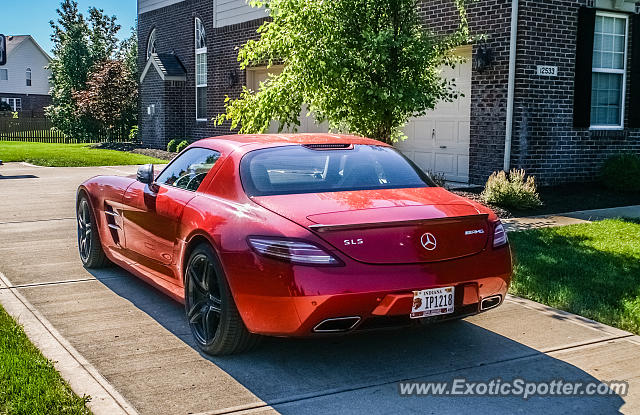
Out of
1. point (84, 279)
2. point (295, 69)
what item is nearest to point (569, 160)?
point (295, 69)

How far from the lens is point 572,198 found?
1238 centimetres

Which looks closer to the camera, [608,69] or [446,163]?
[608,69]

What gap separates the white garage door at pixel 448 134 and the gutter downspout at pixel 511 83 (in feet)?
4.06

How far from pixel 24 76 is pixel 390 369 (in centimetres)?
7162

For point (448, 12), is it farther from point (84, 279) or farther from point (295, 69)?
point (84, 279)

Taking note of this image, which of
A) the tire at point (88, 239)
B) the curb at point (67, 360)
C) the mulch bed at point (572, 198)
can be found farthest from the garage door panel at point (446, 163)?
the curb at point (67, 360)

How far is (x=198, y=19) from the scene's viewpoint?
78.7 feet

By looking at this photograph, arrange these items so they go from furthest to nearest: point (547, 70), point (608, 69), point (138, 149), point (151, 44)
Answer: point (151, 44)
point (138, 149)
point (608, 69)
point (547, 70)

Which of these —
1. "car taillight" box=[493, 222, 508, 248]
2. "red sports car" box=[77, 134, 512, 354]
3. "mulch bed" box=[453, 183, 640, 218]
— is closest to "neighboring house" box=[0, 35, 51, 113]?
"mulch bed" box=[453, 183, 640, 218]

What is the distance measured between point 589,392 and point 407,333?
56.6 inches

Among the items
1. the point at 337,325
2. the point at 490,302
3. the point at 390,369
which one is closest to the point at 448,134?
the point at 490,302

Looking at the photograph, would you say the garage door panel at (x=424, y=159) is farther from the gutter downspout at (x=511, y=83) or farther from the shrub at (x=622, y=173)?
the shrub at (x=622, y=173)

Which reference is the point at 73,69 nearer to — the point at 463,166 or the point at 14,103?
the point at 463,166

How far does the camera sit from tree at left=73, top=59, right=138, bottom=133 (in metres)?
30.2
